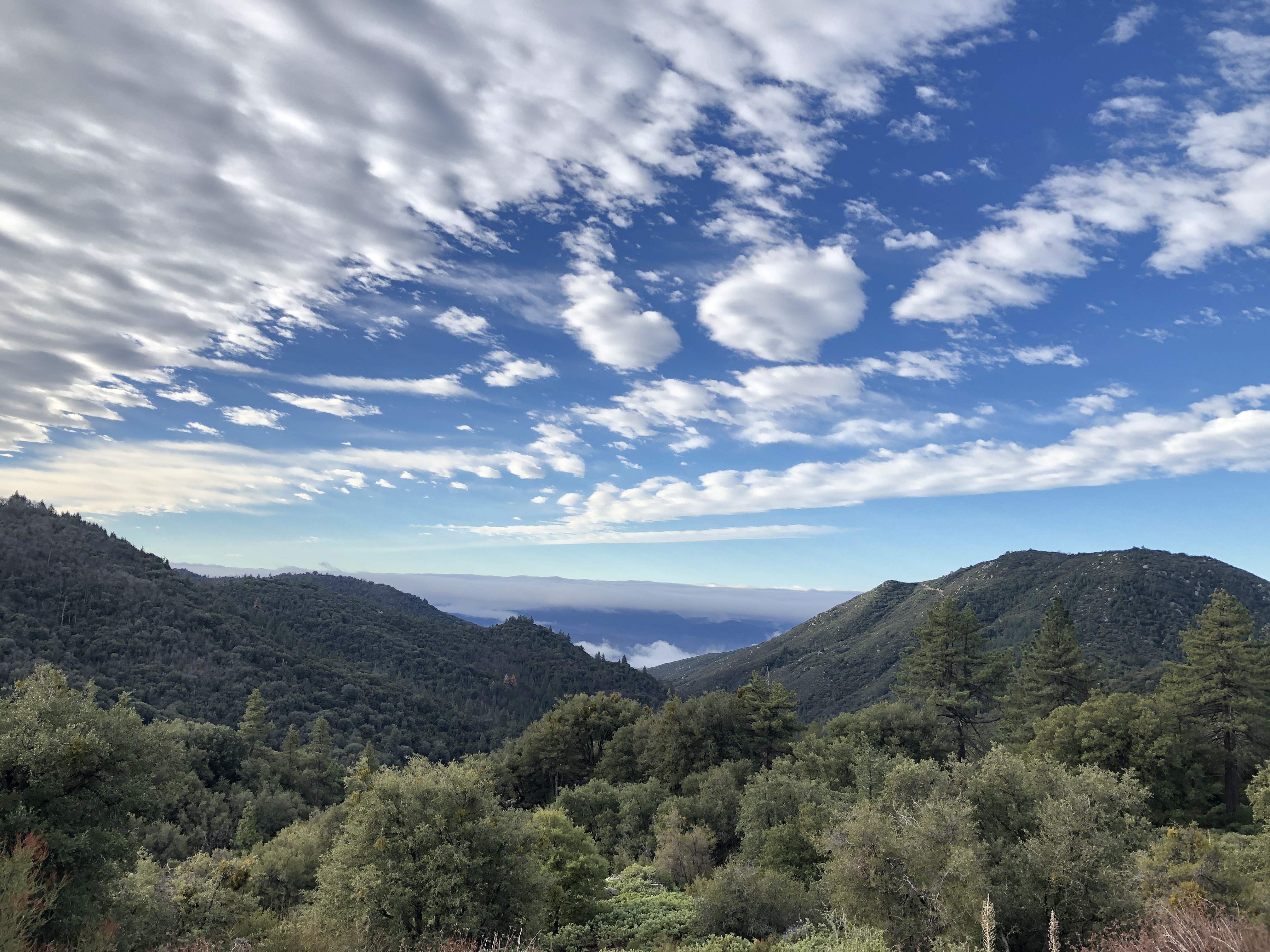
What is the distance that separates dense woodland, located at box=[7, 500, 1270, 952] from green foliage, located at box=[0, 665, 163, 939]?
0.27ft

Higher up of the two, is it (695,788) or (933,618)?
(933,618)

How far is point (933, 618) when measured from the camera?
51.5m

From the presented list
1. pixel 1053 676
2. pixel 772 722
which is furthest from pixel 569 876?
pixel 1053 676

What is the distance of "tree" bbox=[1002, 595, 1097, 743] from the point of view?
5688 centimetres

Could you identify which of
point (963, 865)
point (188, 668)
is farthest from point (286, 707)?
point (963, 865)

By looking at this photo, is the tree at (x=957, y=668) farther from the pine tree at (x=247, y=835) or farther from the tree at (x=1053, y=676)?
the pine tree at (x=247, y=835)

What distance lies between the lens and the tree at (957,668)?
4934 cm

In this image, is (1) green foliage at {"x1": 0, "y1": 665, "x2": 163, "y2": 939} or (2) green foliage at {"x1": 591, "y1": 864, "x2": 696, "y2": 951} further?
(2) green foliage at {"x1": 591, "y1": 864, "x2": 696, "y2": 951}

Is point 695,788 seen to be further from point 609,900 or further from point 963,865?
point 963,865

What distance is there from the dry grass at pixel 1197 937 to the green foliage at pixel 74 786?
2659 cm

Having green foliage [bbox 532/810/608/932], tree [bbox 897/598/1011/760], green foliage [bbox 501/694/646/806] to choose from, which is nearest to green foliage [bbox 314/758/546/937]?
green foliage [bbox 532/810/608/932]

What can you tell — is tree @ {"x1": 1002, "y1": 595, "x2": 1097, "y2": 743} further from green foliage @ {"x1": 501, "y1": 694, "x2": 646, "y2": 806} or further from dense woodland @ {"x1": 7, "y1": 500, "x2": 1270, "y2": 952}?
green foliage @ {"x1": 501, "y1": 694, "x2": 646, "y2": 806}

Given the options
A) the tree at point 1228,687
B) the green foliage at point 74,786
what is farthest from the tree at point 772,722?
the green foliage at point 74,786

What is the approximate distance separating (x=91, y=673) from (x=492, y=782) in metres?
191
